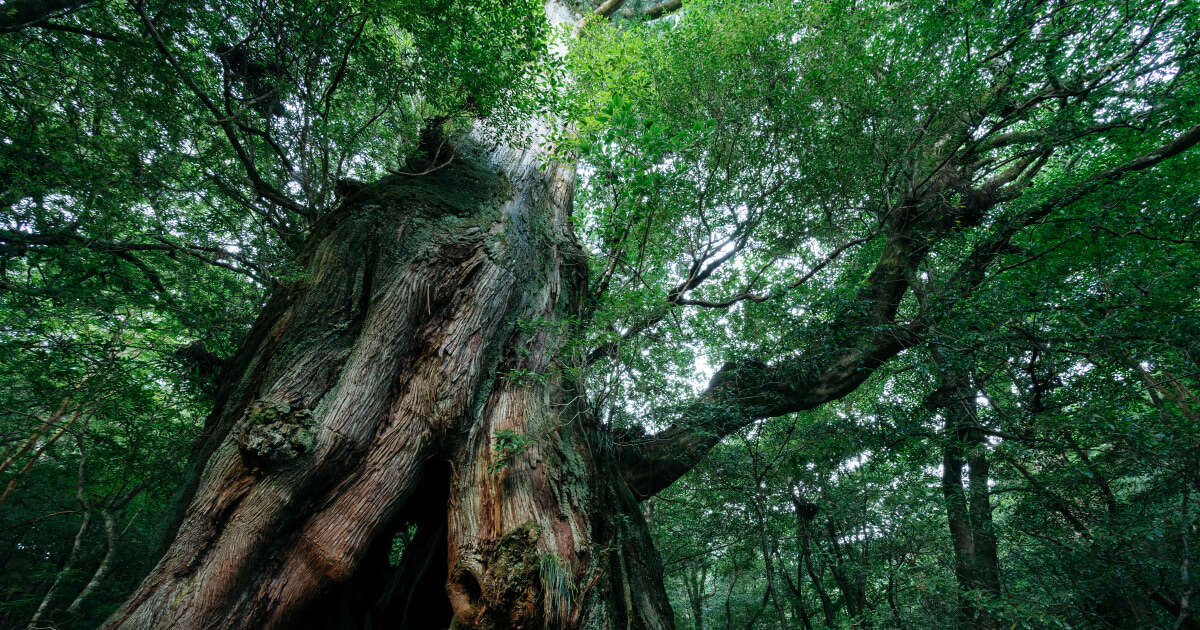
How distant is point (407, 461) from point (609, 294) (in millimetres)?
2439

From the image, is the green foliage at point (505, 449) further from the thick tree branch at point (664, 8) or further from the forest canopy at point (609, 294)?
the thick tree branch at point (664, 8)

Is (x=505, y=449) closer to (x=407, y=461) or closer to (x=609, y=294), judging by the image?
(x=407, y=461)

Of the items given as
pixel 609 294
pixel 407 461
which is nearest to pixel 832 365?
pixel 609 294

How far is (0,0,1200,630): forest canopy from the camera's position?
2893mm

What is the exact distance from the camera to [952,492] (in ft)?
17.1

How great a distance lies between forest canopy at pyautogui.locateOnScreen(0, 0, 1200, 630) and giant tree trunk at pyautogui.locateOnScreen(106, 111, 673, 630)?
0.10 feet

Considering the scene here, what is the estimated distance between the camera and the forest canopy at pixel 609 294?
9.49 ft

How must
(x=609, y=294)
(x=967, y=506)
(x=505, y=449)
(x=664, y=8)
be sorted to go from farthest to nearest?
(x=664, y=8), (x=967, y=506), (x=609, y=294), (x=505, y=449)

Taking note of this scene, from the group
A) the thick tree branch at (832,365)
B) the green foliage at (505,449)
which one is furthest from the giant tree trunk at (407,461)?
the thick tree branch at (832,365)


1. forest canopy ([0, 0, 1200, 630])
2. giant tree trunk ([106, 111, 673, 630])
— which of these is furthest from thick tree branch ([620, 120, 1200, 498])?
giant tree trunk ([106, 111, 673, 630])

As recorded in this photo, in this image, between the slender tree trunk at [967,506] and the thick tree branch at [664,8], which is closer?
the slender tree trunk at [967,506]

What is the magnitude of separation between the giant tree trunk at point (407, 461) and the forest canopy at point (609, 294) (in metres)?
0.03

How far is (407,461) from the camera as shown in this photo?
2.59m

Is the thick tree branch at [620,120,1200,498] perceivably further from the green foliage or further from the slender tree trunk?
the green foliage
